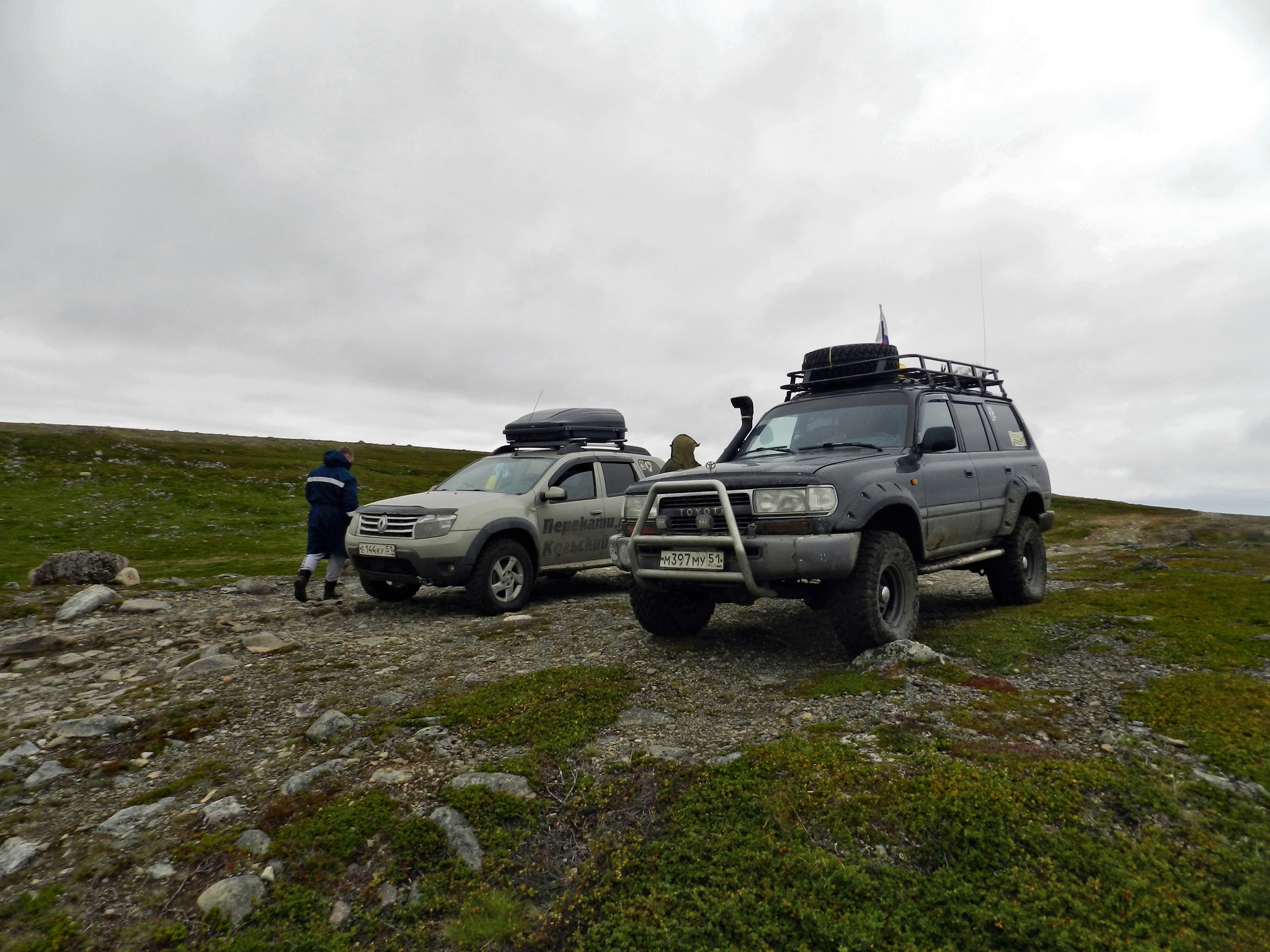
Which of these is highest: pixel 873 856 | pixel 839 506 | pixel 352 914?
pixel 839 506

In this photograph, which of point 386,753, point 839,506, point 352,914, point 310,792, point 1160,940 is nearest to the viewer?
point 1160,940

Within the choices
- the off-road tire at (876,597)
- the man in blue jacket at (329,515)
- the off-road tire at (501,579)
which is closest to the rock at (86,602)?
the man in blue jacket at (329,515)

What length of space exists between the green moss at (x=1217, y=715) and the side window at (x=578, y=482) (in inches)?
273

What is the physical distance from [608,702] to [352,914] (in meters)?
2.35

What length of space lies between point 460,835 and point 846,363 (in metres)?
6.34

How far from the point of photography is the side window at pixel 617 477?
10.8 metres

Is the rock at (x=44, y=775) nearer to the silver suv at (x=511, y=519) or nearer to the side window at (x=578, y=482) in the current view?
the silver suv at (x=511, y=519)

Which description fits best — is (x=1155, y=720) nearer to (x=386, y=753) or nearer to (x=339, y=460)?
(x=386, y=753)

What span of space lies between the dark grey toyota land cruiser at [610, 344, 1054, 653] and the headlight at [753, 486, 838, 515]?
0.01 metres

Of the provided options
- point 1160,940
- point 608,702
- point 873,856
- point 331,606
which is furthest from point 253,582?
point 1160,940

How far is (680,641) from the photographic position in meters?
6.94

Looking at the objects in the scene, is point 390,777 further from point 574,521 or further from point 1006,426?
point 1006,426

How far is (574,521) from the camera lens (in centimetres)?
1007

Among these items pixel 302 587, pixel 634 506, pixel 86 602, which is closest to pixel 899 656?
pixel 634 506
